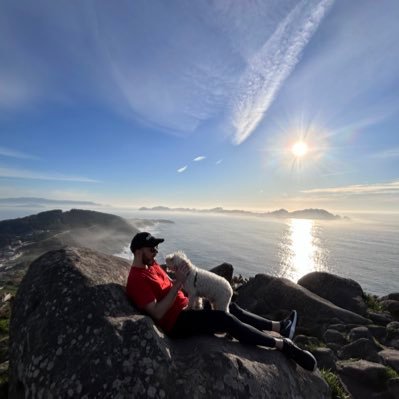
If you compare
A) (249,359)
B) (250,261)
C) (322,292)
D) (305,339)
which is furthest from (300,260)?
(249,359)

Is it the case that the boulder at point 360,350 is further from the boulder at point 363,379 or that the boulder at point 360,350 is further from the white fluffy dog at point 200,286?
the white fluffy dog at point 200,286

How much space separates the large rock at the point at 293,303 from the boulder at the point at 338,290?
1733 millimetres

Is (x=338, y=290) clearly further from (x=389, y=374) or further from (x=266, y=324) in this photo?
(x=266, y=324)

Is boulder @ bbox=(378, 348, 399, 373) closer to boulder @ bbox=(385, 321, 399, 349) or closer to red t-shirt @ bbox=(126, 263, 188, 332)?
boulder @ bbox=(385, 321, 399, 349)

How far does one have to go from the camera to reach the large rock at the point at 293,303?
1450 cm

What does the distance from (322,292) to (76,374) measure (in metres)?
17.1

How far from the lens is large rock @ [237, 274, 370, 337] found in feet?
47.6

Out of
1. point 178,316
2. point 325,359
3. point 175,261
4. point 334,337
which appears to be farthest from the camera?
point 334,337

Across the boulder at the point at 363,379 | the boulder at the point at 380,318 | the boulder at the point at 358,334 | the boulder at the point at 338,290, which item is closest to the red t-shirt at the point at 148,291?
the boulder at the point at 363,379

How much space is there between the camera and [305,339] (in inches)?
484

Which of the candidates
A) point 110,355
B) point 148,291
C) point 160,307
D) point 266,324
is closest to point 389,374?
point 266,324

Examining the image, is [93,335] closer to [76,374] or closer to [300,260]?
[76,374]

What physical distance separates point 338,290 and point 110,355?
1680cm

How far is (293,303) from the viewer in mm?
15711
